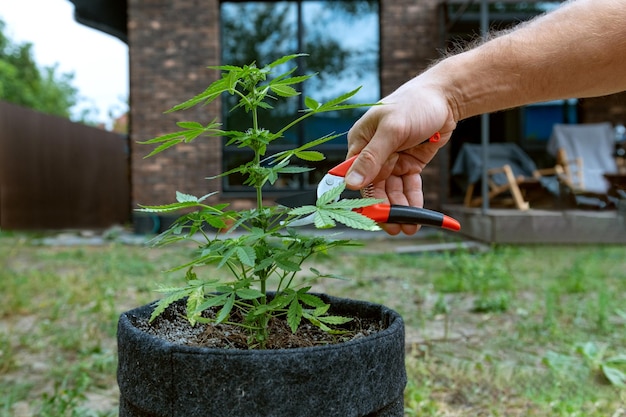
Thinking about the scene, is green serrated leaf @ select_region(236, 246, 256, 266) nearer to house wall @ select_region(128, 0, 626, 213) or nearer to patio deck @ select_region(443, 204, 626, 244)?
patio deck @ select_region(443, 204, 626, 244)

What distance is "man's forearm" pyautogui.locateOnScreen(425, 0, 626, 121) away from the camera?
4.32ft

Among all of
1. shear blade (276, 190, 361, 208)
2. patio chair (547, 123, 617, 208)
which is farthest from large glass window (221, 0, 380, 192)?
shear blade (276, 190, 361, 208)

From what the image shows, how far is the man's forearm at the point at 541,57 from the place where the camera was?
1.32m

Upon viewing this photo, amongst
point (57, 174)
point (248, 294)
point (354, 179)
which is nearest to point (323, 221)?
point (248, 294)

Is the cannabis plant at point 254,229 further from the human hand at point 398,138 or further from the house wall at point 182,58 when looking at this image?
the house wall at point 182,58

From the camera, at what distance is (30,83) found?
33656mm

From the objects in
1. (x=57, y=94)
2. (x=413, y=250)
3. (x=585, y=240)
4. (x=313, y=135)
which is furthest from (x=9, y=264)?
(x=57, y=94)

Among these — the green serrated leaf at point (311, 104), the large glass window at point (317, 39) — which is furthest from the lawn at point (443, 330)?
the large glass window at point (317, 39)

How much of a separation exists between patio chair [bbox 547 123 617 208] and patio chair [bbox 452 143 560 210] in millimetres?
217

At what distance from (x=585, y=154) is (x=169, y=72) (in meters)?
5.11

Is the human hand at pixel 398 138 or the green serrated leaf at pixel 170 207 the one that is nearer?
the green serrated leaf at pixel 170 207

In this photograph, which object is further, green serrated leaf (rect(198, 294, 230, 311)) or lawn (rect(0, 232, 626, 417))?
lawn (rect(0, 232, 626, 417))

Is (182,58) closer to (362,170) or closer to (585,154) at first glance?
(585,154)

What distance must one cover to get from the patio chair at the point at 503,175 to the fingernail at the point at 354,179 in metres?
5.61
